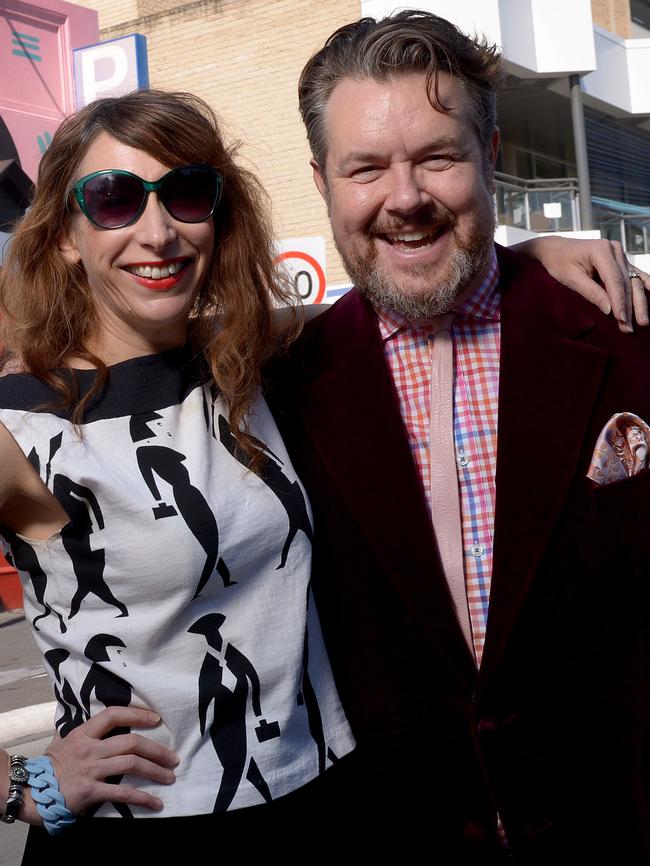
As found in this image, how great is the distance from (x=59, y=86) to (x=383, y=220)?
1036cm

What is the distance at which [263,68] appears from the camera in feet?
57.8

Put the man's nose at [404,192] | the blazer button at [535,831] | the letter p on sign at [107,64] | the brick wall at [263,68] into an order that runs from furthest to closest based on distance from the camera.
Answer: the brick wall at [263,68] → the letter p on sign at [107,64] → the man's nose at [404,192] → the blazer button at [535,831]

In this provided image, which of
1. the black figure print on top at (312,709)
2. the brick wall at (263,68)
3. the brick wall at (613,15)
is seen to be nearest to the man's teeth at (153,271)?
the black figure print on top at (312,709)

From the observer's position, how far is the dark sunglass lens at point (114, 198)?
7.56 ft

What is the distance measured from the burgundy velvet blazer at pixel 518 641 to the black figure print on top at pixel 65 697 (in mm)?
603

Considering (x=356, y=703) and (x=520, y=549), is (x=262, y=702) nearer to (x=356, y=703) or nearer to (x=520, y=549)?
(x=356, y=703)

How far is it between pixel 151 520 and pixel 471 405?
0.84 metres

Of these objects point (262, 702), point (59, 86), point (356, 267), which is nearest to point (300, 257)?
point (59, 86)

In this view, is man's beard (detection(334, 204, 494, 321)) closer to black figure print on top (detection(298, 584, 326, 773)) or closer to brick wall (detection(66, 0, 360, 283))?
black figure print on top (detection(298, 584, 326, 773))

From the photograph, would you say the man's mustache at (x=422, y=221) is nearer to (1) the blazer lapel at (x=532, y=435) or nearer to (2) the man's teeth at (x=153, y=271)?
(1) the blazer lapel at (x=532, y=435)

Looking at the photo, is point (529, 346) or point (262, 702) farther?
point (529, 346)

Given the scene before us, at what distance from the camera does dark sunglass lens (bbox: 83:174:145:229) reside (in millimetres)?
2305

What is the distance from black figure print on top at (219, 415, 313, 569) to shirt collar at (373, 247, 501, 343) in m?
0.51

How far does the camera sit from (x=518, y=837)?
2.25 m
